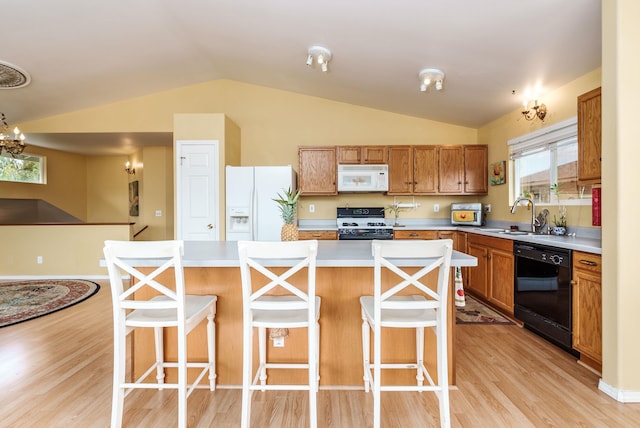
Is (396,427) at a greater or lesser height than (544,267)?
lesser

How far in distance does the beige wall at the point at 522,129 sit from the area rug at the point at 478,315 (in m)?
1.19

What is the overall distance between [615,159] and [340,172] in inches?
118

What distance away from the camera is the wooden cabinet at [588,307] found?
2070mm

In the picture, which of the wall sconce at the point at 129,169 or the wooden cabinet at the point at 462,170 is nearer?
the wooden cabinet at the point at 462,170

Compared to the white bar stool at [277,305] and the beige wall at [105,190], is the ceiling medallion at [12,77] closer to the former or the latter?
the beige wall at [105,190]

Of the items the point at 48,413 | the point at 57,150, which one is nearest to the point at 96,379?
the point at 48,413

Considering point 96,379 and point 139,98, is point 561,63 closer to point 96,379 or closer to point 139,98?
point 96,379

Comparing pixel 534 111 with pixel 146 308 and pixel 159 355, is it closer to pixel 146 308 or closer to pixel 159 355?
pixel 146 308

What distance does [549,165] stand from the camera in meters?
3.44

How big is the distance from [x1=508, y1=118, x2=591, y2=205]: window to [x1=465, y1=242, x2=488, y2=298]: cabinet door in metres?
0.83

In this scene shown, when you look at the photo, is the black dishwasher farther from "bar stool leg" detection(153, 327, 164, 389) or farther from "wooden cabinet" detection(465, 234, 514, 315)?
"bar stool leg" detection(153, 327, 164, 389)

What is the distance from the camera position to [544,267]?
2574 millimetres

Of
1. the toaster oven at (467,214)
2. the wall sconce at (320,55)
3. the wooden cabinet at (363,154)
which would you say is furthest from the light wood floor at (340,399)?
the wall sconce at (320,55)

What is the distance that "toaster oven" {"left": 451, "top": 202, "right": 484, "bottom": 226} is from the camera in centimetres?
433
